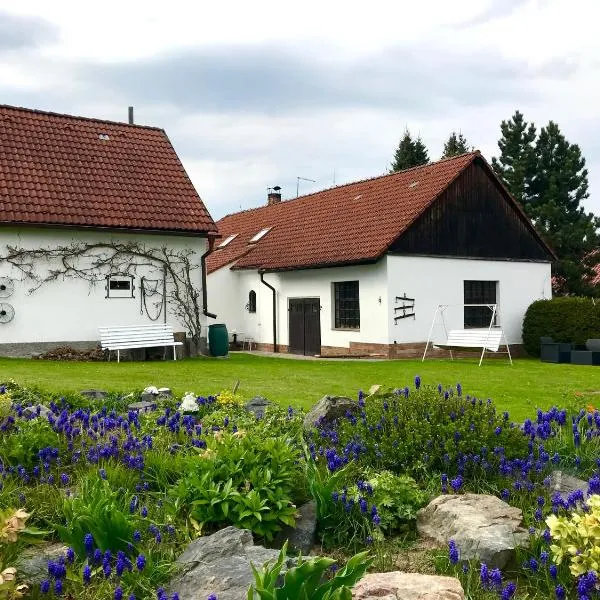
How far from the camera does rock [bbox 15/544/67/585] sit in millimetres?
3703

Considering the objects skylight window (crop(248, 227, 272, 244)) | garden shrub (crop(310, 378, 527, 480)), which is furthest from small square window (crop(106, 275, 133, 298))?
garden shrub (crop(310, 378, 527, 480))

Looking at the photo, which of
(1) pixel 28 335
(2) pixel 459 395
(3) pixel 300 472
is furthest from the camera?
(1) pixel 28 335

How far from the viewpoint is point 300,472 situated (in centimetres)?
478

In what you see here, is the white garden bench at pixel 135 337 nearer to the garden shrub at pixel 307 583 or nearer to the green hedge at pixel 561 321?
the green hedge at pixel 561 321

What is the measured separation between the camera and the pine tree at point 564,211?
31.8 m

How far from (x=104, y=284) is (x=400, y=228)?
29.2ft

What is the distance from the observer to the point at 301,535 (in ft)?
14.1

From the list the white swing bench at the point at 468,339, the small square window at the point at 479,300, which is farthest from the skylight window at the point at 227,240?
the white swing bench at the point at 468,339

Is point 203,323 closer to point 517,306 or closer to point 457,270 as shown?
point 457,270

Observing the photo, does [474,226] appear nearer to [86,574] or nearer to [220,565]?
[220,565]

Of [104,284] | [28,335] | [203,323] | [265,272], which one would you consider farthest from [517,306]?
[28,335]

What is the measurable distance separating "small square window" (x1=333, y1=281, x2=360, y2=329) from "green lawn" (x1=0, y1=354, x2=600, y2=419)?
3399mm

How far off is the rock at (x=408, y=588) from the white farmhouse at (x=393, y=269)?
17905 mm

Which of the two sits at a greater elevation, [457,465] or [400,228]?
[400,228]
